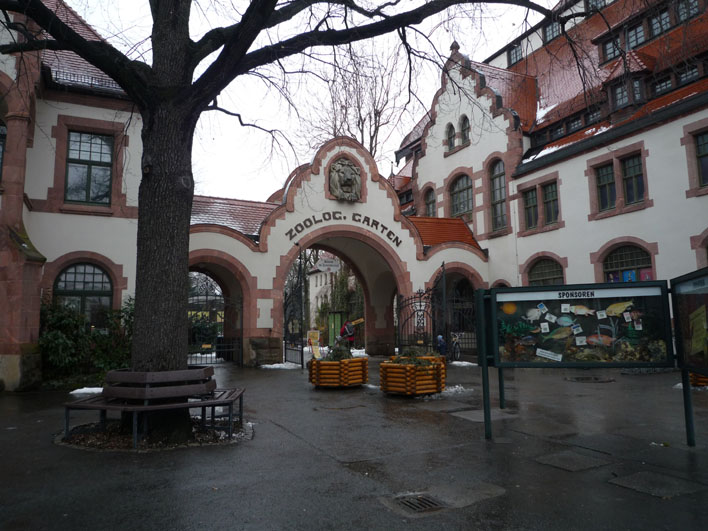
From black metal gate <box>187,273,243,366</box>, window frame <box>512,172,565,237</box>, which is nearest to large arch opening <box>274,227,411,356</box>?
black metal gate <box>187,273,243,366</box>

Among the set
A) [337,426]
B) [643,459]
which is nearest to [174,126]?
[337,426]

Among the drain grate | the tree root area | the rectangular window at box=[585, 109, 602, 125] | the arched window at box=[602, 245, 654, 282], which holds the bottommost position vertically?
the drain grate

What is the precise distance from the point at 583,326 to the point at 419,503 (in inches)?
140

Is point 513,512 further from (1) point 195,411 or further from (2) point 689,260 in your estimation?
(2) point 689,260

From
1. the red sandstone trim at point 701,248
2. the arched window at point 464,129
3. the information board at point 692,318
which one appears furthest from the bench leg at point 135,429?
the arched window at point 464,129

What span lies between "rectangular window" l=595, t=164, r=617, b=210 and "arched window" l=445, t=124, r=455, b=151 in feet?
28.7

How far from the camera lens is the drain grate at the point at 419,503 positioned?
448cm

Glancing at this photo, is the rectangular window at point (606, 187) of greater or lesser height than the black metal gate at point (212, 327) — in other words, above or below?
above

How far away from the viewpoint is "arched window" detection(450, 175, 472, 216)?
25.8 meters

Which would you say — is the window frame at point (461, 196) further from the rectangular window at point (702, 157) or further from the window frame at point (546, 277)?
the rectangular window at point (702, 157)

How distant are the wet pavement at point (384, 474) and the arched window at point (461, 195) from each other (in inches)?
679

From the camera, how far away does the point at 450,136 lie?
89.2 feet

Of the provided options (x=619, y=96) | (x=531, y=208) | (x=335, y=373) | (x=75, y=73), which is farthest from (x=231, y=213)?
(x=619, y=96)

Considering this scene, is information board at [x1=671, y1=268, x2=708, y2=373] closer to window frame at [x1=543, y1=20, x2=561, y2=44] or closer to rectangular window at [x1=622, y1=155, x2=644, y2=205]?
window frame at [x1=543, y1=20, x2=561, y2=44]
